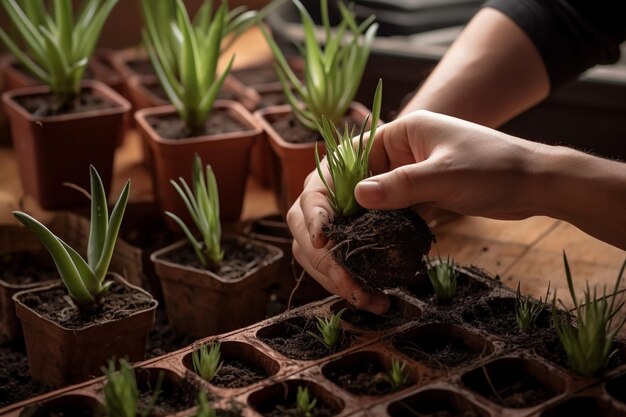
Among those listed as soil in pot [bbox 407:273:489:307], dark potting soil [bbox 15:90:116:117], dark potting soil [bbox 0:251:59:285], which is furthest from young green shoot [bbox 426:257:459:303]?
dark potting soil [bbox 15:90:116:117]

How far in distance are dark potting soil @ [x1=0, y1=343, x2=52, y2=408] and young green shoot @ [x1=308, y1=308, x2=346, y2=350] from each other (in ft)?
1.56


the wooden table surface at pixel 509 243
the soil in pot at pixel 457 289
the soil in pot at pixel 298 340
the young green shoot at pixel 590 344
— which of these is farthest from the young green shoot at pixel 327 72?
the young green shoot at pixel 590 344

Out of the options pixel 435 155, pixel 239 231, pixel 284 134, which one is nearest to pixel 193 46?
pixel 284 134

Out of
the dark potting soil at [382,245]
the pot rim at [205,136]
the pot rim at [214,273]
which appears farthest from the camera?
the pot rim at [205,136]

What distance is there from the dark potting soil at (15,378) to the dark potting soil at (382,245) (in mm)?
554

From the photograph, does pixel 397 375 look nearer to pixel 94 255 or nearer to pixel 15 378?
pixel 94 255

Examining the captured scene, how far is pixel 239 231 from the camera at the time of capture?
1.97 m

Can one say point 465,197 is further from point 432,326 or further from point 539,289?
point 539,289

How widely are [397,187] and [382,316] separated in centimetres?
25

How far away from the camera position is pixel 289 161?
186 cm

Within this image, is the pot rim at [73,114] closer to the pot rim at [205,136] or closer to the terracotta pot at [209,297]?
the pot rim at [205,136]

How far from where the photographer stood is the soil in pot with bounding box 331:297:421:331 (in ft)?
4.54

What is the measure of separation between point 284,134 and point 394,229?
72cm

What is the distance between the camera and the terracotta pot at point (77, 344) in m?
1.43
